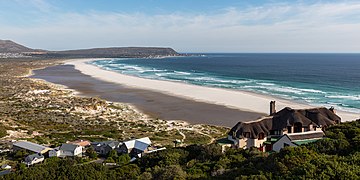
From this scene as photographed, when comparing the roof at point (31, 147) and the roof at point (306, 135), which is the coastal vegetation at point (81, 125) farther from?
the roof at point (306, 135)

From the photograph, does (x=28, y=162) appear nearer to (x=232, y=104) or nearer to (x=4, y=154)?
(x=4, y=154)

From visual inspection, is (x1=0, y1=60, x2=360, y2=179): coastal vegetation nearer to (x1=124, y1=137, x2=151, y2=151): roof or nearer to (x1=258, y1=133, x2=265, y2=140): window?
(x1=124, y1=137, x2=151, y2=151): roof

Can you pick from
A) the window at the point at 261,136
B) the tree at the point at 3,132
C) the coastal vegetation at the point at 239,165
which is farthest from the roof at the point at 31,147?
the window at the point at 261,136

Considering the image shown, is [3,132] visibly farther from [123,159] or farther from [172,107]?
[172,107]

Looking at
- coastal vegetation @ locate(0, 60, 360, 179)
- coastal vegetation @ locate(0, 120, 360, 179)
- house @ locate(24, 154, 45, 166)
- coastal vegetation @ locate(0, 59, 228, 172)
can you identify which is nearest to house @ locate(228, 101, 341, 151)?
coastal vegetation @ locate(0, 60, 360, 179)

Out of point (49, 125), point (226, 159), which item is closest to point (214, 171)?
point (226, 159)

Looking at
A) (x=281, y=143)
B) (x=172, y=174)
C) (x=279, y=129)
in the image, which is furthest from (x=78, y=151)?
(x=279, y=129)

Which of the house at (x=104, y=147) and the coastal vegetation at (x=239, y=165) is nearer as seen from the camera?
the coastal vegetation at (x=239, y=165)

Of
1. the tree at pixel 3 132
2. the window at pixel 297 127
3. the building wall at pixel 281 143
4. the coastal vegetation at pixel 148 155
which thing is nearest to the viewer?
the coastal vegetation at pixel 148 155
